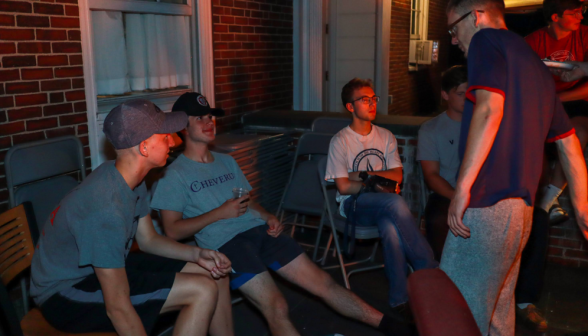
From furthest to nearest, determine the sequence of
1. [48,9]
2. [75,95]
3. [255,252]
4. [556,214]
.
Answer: [556,214], [75,95], [48,9], [255,252]

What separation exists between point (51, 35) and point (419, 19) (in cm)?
763

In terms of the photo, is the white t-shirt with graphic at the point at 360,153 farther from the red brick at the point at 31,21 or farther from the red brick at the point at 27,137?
the red brick at the point at 31,21

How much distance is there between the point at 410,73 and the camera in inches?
368

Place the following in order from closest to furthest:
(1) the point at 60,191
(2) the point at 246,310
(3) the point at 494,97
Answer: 1. (3) the point at 494,97
2. (1) the point at 60,191
3. (2) the point at 246,310

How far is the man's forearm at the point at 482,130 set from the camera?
6.62 feet

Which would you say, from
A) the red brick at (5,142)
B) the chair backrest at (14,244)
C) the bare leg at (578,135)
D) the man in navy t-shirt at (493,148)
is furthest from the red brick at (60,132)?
the bare leg at (578,135)

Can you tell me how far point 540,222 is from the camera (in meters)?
3.55

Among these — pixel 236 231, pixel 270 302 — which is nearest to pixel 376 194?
pixel 236 231

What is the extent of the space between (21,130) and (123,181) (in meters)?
1.37

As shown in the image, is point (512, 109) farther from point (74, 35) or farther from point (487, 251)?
point (74, 35)

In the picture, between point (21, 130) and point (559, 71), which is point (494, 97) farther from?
point (21, 130)

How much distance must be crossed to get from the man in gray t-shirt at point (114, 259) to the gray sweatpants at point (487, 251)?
1077mm

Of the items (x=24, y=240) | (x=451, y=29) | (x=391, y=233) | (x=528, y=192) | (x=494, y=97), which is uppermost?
(x=451, y=29)

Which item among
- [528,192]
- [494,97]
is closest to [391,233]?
[528,192]
